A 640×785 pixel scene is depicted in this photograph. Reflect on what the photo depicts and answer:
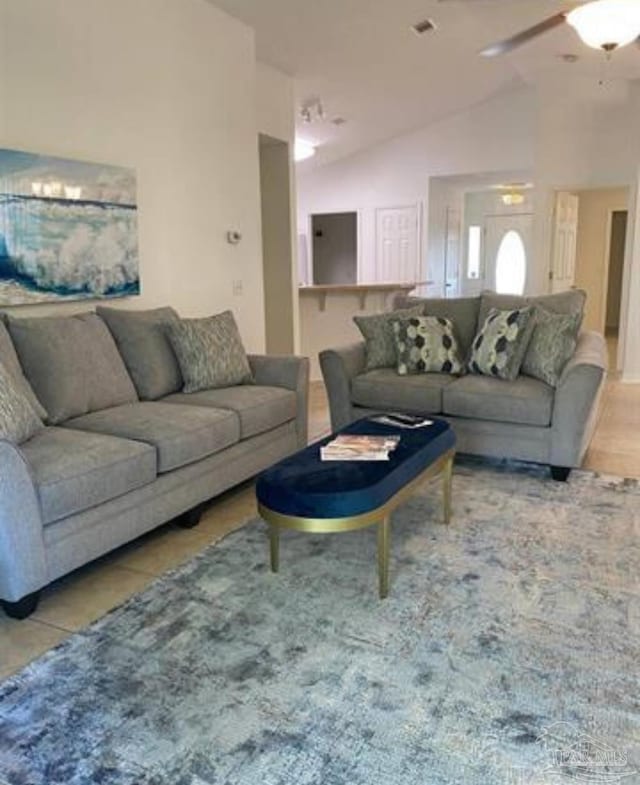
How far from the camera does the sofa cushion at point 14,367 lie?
2.82 metres

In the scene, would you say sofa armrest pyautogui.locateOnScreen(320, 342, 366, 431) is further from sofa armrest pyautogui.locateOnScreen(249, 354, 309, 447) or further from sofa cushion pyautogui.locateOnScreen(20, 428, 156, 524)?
sofa cushion pyautogui.locateOnScreen(20, 428, 156, 524)

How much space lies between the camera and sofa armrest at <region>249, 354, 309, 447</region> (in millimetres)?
3992

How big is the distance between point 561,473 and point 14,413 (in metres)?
2.82

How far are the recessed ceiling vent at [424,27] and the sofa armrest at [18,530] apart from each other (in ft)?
15.7

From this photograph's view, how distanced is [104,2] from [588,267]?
7.98 m

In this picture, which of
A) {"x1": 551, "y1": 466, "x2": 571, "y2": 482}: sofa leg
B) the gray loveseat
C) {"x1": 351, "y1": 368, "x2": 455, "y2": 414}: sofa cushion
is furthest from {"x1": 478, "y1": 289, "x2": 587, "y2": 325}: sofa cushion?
{"x1": 551, "y1": 466, "x2": 571, "y2": 482}: sofa leg

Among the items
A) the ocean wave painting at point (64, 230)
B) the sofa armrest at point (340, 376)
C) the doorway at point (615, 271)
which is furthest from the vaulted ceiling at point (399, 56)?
the doorway at point (615, 271)

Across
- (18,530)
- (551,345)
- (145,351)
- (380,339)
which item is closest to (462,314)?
(380,339)

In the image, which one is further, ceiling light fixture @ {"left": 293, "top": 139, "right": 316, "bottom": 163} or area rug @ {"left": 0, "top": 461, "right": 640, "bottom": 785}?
ceiling light fixture @ {"left": 293, "top": 139, "right": 316, "bottom": 163}

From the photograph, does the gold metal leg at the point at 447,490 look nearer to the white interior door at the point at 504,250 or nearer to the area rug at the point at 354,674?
the area rug at the point at 354,674

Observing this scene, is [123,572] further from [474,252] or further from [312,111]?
[474,252]

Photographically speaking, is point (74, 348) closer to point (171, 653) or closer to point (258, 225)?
point (171, 653)

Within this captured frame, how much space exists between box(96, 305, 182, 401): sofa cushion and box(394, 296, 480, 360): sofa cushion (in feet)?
6.22

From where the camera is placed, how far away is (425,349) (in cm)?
429
